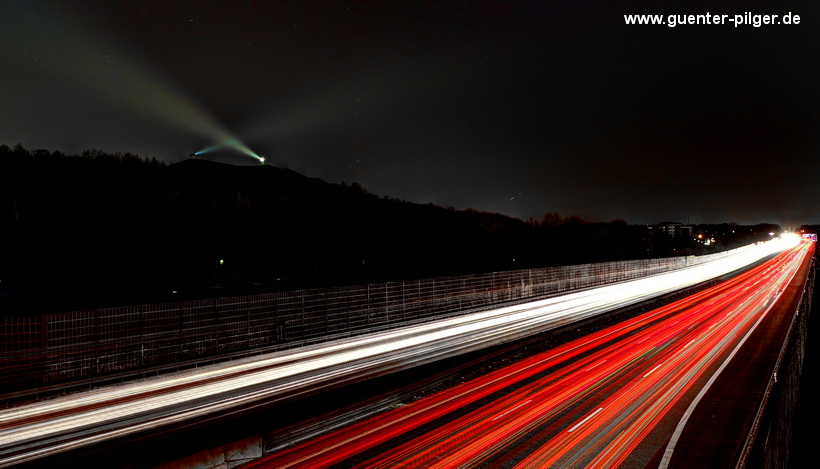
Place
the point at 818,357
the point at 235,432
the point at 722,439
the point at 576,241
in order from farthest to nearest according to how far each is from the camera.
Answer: the point at 576,241, the point at 818,357, the point at 722,439, the point at 235,432

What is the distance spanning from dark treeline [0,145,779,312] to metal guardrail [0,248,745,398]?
33.4ft

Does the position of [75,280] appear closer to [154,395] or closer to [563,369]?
[154,395]

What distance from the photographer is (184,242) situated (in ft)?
152

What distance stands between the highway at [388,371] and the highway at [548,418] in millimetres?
51

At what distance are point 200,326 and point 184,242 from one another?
34.5 metres

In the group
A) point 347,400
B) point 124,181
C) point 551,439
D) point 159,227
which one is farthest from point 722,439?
point 124,181

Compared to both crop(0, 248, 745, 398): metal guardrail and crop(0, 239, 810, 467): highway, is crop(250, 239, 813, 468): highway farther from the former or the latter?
crop(0, 248, 745, 398): metal guardrail

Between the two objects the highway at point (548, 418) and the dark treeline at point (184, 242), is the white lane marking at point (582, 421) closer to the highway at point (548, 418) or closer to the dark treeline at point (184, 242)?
the highway at point (548, 418)

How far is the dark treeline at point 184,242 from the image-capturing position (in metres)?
31.1

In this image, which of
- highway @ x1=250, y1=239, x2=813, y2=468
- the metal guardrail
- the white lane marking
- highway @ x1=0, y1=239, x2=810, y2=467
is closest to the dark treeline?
the metal guardrail

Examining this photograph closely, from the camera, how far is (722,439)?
9008 millimetres

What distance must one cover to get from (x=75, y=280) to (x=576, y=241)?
69822 millimetres

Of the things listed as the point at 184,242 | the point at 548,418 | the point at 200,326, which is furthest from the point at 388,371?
the point at 184,242

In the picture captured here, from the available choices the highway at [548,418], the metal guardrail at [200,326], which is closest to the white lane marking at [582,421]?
the highway at [548,418]
